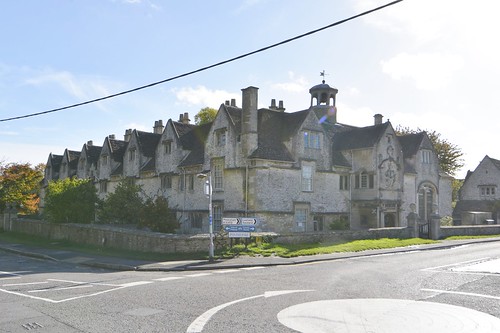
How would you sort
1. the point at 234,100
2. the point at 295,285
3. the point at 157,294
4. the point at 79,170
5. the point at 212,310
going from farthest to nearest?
the point at 79,170 → the point at 234,100 → the point at 295,285 → the point at 157,294 → the point at 212,310

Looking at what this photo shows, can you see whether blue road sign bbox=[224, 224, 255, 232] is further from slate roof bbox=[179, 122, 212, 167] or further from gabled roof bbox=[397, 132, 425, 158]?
gabled roof bbox=[397, 132, 425, 158]

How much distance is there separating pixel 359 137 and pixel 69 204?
25106 mm

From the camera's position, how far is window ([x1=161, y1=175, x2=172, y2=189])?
40219 mm

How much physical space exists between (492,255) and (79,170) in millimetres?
47185

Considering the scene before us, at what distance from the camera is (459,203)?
59.8 meters

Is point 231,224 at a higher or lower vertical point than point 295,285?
higher

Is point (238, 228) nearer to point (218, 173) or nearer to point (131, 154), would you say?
point (218, 173)

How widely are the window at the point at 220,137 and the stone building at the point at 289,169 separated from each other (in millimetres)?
76

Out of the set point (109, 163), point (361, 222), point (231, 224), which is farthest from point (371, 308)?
point (109, 163)

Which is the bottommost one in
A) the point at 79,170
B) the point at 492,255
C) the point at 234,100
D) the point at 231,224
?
the point at 492,255

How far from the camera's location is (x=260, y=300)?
12.1m

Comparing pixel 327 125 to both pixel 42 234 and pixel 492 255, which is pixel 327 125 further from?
pixel 42 234

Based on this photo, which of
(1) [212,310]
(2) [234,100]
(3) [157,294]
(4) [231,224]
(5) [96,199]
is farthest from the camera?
(2) [234,100]

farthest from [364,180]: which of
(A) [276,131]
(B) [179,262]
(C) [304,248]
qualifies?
(B) [179,262]
